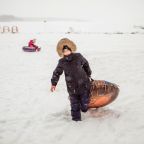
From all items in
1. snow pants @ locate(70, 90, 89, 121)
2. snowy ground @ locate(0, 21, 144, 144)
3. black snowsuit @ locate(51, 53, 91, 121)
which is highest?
black snowsuit @ locate(51, 53, 91, 121)

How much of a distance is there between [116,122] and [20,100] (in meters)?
2.75

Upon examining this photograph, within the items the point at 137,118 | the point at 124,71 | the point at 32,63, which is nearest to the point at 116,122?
the point at 137,118

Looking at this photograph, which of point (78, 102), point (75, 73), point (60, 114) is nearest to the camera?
point (75, 73)

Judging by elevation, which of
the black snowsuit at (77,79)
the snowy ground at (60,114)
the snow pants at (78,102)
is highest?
the black snowsuit at (77,79)

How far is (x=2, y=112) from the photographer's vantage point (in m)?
6.40

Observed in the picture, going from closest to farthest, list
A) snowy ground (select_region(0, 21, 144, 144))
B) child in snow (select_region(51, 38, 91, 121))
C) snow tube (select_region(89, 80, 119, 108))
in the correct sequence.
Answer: snowy ground (select_region(0, 21, 144, 144))
child in snow (select_region(51, 38, 91, 121))
snow tube (select_region(89, 80, 119, 108))

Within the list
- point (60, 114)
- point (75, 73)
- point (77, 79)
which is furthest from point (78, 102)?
point (60, 114)

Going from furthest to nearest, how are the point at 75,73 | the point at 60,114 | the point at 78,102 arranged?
the point at 60,114 < the point at 78,102 < the point at 75,73

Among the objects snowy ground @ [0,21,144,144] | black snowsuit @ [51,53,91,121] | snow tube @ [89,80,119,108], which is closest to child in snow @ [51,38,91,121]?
black snowsuit @ [51,53,91,121]

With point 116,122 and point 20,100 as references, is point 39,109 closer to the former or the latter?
point 20,100

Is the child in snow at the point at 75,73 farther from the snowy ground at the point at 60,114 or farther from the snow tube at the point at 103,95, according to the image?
the snowy ground at the point at 60,114

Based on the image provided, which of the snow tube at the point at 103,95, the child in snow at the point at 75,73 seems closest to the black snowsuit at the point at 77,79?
the child in snow at the point at 75,73

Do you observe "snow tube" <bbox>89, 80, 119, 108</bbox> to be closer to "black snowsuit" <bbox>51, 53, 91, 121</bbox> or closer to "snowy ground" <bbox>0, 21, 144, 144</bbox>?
"black snowsuit" <bbox>51, 53, 91, 121</bbox>

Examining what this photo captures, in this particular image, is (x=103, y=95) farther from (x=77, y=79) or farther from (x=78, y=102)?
(x=77, y=79)
